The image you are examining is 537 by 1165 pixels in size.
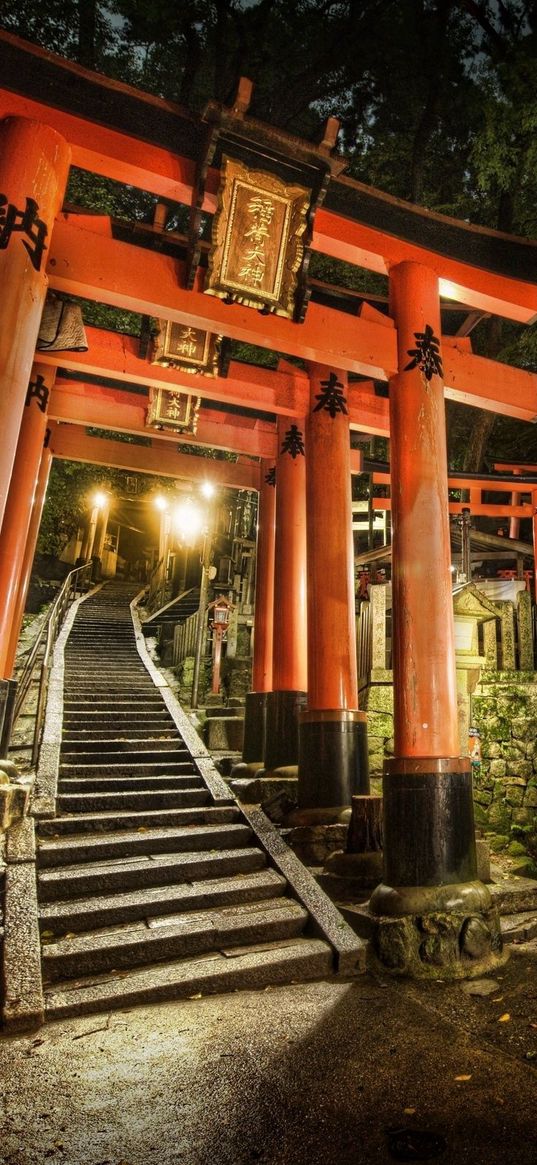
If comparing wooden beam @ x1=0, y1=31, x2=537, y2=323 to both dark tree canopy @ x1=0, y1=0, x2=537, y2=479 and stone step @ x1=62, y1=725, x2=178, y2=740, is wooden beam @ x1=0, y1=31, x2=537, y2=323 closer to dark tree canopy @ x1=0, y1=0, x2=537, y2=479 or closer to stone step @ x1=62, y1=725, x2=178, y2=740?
dark tree canopy @ x1=0, y1=0, x2=537, y2=479

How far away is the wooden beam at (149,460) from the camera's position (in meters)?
12.1

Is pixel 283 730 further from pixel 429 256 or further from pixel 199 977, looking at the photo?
pixel 429 256

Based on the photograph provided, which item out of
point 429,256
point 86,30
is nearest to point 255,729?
point 429,256

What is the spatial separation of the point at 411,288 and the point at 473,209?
29.8ft

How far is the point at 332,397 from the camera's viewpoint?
8664 millimetres

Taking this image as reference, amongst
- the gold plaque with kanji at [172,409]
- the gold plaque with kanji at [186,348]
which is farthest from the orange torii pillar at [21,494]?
the gold plaque with kanji at [186,348]

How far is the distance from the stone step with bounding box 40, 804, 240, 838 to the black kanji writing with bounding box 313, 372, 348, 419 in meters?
5.62

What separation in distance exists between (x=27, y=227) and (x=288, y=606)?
6.35 meters

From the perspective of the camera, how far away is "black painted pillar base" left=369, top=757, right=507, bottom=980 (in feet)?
16.0

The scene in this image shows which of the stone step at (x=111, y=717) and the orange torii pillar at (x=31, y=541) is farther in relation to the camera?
the stone step at (x=111, y=717)

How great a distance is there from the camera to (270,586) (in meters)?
12.1

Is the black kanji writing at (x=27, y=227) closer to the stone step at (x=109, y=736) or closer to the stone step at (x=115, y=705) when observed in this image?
the stone step at (x=109, y=736)

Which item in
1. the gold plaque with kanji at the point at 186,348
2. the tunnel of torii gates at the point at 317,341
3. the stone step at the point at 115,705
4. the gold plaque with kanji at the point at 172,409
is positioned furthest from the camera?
the stone step at the point at 115,705

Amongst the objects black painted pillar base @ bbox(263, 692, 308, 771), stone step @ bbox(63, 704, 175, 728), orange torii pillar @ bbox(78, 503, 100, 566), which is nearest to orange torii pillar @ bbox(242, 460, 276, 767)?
stone step @ bbox(63, 704, 175, 728)
